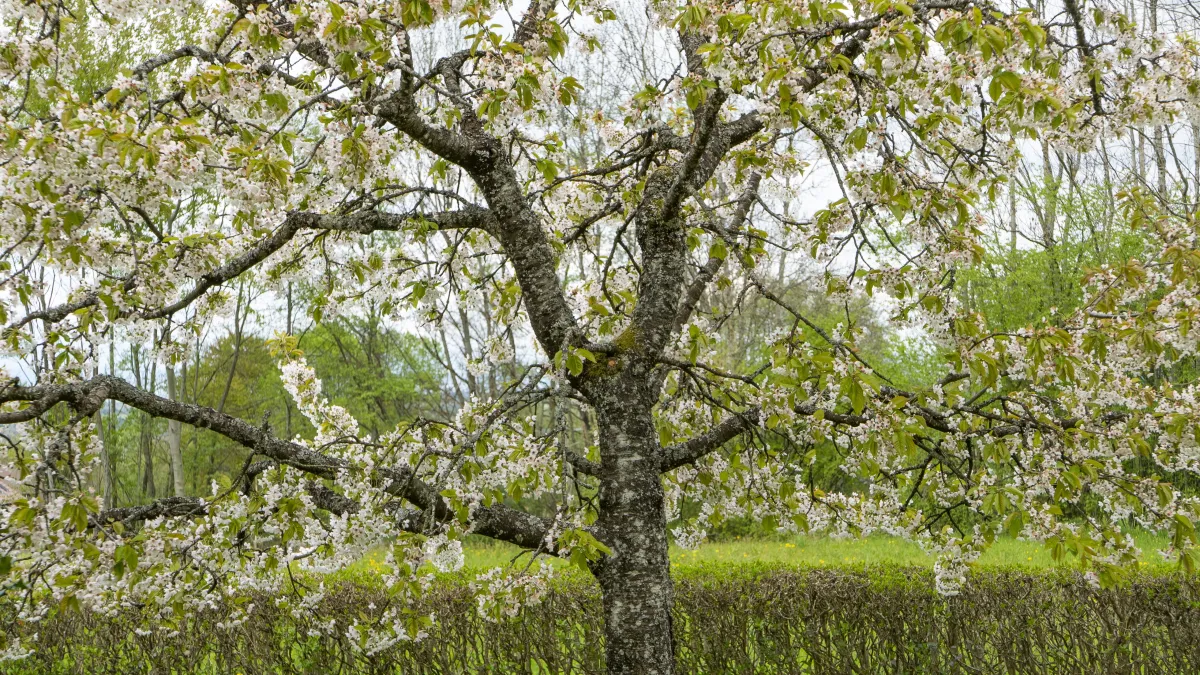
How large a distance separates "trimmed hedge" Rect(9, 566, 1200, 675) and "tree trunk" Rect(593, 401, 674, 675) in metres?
1.52

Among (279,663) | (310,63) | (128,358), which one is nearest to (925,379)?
(279,663)

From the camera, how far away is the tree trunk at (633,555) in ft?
11.6

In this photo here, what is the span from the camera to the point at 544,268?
3.91m

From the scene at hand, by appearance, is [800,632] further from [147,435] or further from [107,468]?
[147,435]

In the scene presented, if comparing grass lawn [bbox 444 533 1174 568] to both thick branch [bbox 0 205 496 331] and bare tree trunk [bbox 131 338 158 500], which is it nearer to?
thick branch [bbox 0 205 496 331]

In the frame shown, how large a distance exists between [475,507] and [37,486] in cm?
161

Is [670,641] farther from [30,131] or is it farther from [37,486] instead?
[30,131]

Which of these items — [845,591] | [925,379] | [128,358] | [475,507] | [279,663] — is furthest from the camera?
[128,358]

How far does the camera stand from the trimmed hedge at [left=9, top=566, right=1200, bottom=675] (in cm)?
495

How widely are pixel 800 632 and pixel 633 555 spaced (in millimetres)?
2246

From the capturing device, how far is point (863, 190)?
11.2 feet

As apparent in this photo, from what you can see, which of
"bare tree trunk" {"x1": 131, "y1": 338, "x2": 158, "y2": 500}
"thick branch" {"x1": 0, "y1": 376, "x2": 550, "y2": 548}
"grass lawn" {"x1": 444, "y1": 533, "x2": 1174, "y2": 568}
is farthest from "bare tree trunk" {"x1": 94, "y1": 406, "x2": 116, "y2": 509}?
"thick branch" {"x1": 0, "y1": 376, "x2": 550, "y2": 548}

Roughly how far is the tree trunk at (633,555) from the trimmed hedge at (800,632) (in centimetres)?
152

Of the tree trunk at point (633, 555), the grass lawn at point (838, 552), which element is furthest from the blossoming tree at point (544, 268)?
the grass lawn at point (838, 552)
